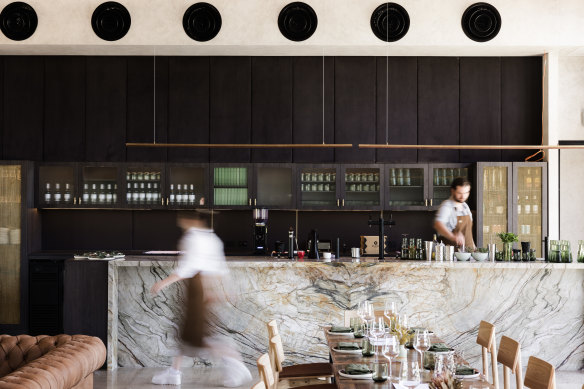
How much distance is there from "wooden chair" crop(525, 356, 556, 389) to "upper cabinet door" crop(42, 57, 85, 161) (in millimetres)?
7238

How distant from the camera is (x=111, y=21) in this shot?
8.16 metres

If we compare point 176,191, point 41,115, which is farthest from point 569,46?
point 41,115

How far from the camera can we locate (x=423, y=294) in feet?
21.6

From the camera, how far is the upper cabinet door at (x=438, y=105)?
8.88 metres

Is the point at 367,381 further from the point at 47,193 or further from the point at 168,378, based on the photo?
the point at 47,193

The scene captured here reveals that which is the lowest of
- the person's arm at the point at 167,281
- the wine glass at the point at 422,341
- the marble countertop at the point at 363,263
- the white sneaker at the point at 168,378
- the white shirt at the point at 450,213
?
the white sneaker at the point at 168,378

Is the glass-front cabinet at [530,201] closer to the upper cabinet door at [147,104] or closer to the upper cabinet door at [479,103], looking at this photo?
the upper cabinet door at [479,103]

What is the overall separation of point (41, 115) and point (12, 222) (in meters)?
1.71

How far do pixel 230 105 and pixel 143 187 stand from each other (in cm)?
181

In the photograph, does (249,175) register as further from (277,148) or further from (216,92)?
(216,92)

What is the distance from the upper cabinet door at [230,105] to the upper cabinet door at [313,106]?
74 cm

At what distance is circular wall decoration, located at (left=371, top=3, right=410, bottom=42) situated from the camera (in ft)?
26.5

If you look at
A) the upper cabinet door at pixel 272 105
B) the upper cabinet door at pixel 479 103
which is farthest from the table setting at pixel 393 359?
the upper cabinet door at pixel 479 103

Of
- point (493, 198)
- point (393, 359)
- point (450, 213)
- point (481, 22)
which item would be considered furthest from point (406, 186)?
point (393, 359)
